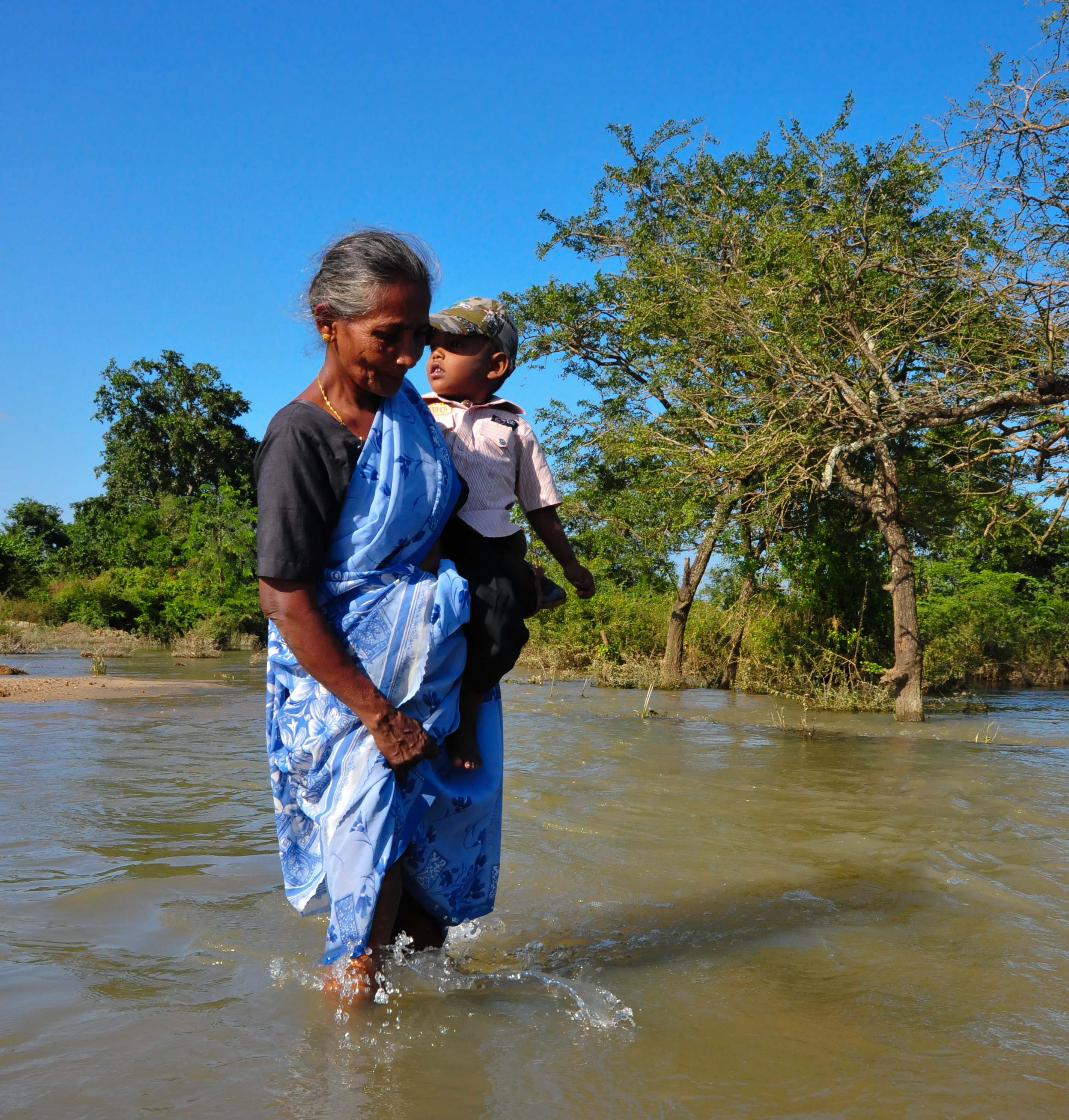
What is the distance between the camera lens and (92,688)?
34.0ft

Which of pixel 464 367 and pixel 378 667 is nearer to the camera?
pixel 378 667

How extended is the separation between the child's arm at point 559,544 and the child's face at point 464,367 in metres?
0.34

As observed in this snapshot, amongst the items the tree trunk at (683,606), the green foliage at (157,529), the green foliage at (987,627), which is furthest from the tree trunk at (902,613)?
the green foliage at (157,529)

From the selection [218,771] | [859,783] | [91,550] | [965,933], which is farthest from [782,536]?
[91,550]

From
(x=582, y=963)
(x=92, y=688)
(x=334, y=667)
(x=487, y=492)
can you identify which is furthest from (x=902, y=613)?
(x=334, y=667)

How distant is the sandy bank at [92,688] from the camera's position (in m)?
9.44

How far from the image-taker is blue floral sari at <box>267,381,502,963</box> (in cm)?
212

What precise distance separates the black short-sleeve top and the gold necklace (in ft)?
0.06

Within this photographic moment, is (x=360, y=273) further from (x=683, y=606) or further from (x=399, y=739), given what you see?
(x=683, y=606)

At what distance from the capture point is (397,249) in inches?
86.4

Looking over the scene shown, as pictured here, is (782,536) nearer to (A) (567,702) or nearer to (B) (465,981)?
(A) (567,702)

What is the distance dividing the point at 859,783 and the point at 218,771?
4.07m

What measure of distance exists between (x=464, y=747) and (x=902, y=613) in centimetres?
958

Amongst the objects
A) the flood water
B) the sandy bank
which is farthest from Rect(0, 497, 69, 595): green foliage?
the flood water
